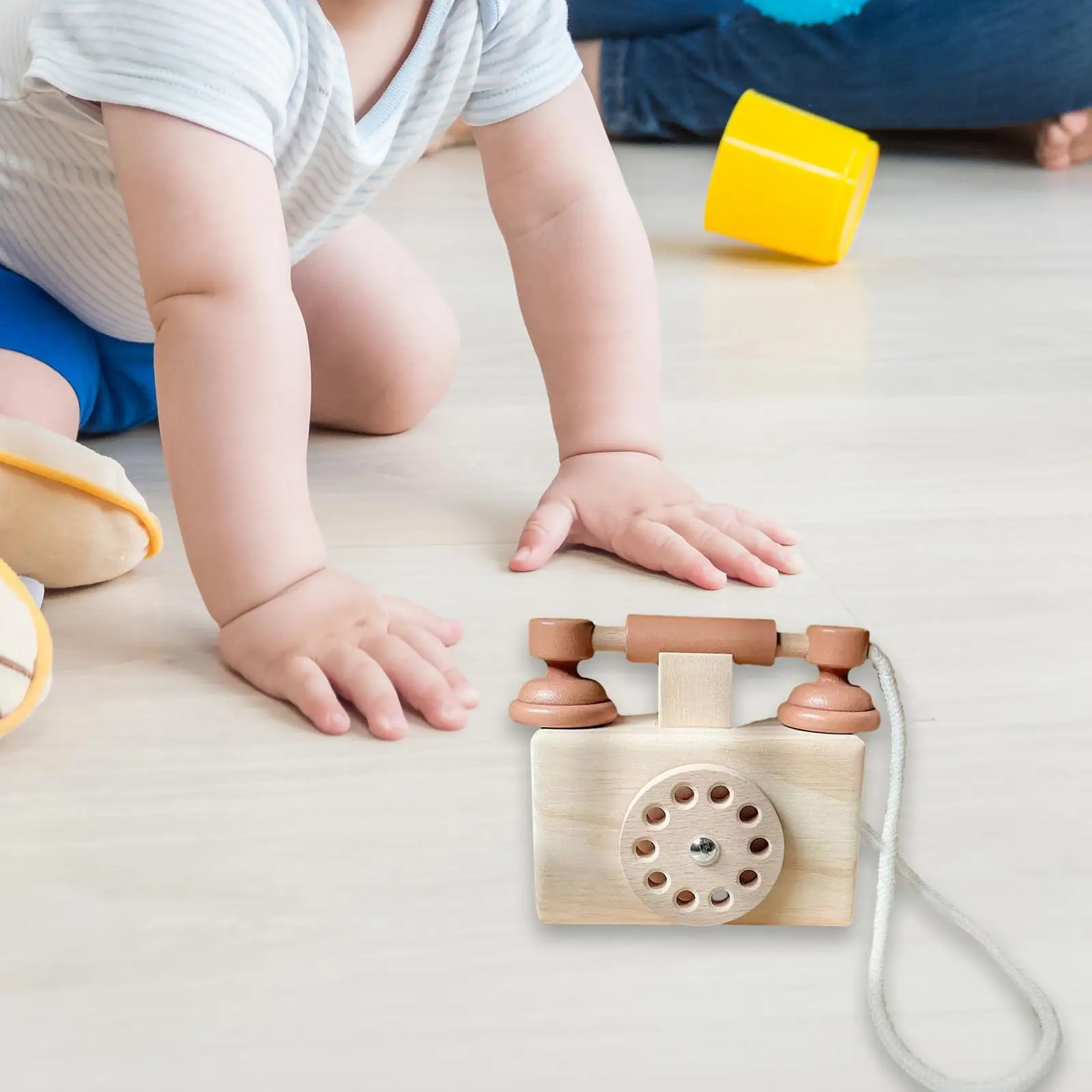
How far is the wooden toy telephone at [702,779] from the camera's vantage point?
436 millimetres

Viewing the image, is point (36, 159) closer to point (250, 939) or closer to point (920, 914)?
point (250, 939)

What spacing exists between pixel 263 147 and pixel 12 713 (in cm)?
29

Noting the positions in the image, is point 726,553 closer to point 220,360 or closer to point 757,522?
point 757,522

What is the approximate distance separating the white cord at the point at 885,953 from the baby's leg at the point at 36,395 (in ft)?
1.91

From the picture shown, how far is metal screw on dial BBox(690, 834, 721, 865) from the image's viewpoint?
0.45 meters

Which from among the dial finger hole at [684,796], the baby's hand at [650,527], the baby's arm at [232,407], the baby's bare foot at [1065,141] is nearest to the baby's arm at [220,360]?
the baby's arm at [232,407]

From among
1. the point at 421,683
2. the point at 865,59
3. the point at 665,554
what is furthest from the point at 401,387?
the point at 865,59

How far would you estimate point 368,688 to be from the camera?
0.62 meters

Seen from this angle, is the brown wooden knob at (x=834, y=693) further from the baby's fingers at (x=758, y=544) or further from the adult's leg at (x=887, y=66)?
the adult's leg at (x=887, y=66)

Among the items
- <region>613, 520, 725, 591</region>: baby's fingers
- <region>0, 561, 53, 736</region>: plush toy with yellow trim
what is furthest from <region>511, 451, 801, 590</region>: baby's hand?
<region>0, 561, 53, 736</region>: plush toy with yellow trim

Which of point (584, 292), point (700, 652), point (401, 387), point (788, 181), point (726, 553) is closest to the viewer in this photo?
point (700, 652)

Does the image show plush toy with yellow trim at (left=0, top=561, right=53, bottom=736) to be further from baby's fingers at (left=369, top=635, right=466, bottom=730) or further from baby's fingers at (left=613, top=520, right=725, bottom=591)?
baby's fingers at (left=613, top=520, right=725, bottom=591)

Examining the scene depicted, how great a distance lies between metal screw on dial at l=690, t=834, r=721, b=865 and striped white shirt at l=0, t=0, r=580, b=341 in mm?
408

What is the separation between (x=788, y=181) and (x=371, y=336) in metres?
0.64
